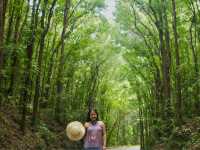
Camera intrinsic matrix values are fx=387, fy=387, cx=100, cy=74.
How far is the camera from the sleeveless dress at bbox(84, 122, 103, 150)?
826 cm

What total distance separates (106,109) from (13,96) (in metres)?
39.3

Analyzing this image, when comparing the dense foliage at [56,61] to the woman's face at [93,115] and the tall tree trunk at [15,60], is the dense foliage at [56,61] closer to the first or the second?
the tall tree trunk at [15,60]

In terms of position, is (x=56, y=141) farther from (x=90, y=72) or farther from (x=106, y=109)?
(x=106, y=109)

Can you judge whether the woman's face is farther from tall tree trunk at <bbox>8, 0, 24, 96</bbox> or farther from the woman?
tall tree trunk at <bbox>8, 0, 24, 96</bbox>

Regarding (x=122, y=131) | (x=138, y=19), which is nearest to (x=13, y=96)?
(x=138, y=19)

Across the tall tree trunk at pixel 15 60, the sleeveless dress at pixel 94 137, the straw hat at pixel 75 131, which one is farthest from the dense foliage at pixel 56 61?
the sleeveless dress at pixel 94 137

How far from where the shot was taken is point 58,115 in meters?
28.4

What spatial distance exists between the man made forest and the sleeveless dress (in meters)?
5.02

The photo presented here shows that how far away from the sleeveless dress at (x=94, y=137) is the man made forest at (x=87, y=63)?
502 centimetres

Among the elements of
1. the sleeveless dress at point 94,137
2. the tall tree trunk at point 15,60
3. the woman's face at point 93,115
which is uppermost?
the tall tree trunk at point 15,60

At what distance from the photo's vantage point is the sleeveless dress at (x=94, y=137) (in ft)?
27.1

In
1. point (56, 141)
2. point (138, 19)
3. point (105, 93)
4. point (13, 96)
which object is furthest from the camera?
Answer: point (105, 93)

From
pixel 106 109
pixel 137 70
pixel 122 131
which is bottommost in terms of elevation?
pixel 122 131

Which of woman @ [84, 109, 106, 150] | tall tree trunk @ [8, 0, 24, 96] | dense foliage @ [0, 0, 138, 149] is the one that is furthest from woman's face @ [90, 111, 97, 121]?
tall tree trunk @ [8, 0, 24, 96]
